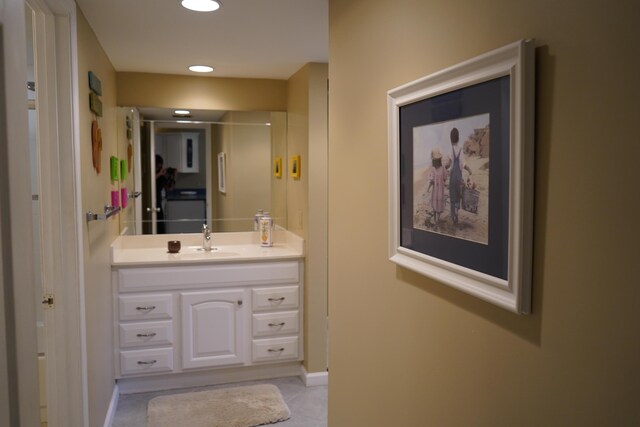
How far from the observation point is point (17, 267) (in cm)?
91

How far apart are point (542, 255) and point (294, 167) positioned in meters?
2.84

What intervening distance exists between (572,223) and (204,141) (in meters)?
3.36

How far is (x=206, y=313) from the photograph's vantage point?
3434 mm

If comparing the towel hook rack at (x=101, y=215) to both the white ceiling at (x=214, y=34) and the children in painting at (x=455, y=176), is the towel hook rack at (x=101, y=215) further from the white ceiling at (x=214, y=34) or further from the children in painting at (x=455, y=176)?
the children in painting at (x=455, y=176)

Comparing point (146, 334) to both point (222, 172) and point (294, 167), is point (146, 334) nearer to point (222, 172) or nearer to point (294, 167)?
point (222, 172)

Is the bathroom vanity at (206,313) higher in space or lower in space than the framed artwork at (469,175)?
lower

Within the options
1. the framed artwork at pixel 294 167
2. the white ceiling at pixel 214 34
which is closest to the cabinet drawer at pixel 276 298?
the framed artwork at pixel 294 167

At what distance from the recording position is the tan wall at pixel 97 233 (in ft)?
7.77

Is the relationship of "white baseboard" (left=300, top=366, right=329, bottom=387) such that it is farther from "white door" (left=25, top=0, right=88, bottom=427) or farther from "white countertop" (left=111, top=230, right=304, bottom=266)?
"white door" (left=25, top=0, right=88, bottom=427)

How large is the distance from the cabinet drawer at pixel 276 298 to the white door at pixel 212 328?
0.31 feet

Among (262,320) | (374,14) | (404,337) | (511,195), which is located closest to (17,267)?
(511,195)

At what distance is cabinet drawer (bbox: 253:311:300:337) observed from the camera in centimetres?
354

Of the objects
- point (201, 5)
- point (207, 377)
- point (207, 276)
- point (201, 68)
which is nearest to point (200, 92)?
point (201, 68)

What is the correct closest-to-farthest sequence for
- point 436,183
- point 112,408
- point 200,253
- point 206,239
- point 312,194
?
point 436,183, point 112,408, point 312,194, point 200,253, point 206,239
